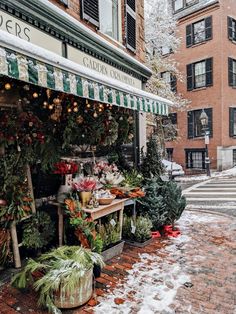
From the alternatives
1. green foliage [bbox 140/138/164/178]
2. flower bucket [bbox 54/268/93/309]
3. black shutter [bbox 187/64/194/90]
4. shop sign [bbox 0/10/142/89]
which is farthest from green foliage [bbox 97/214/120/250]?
black shutter [bbox 187/64/194/90]

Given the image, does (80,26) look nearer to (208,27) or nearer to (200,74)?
(200,74)

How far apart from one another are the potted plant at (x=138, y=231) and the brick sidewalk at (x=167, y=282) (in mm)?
159

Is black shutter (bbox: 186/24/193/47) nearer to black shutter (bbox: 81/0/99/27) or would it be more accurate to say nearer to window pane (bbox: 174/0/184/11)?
window pane (bbox: 174/0/184/11)

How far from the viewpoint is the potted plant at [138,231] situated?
5375mm

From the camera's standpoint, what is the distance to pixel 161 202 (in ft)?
19.3

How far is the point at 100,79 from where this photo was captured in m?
3.90

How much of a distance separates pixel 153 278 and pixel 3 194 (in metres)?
2.35

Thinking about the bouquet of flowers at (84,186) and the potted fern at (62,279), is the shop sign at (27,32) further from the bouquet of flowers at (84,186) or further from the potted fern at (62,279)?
the potted fern at (62,279)

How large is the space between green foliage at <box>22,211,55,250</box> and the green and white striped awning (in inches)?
77.7

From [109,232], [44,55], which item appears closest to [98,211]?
[109,232]

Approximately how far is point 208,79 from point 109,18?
14346mm

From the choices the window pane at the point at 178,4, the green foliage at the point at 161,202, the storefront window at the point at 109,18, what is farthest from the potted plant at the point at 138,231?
the window pane at the point at 178,4

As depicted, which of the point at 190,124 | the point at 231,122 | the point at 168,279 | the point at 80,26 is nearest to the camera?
the point at 168,279

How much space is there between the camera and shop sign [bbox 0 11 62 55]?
382cm
